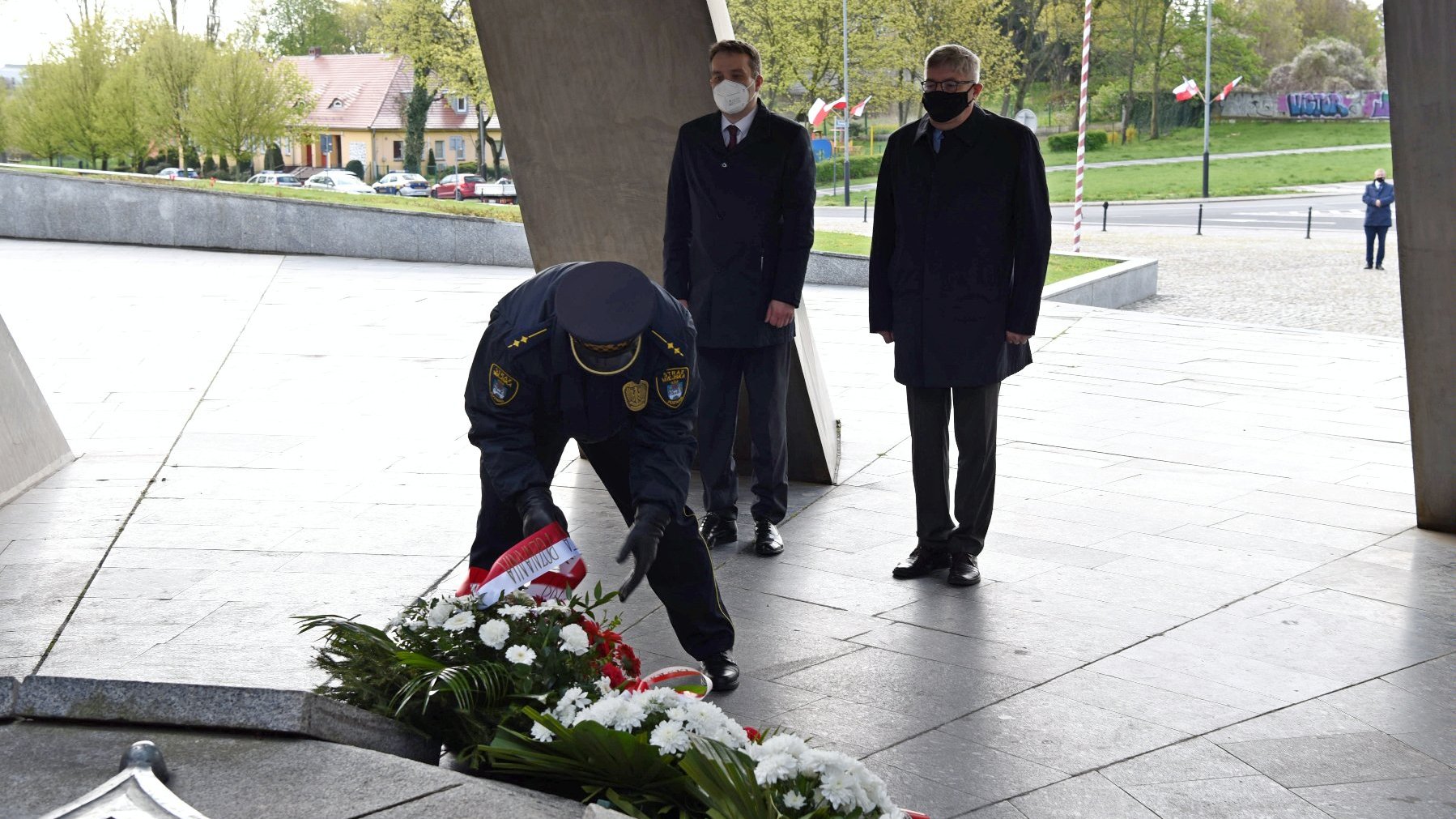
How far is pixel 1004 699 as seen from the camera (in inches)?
166

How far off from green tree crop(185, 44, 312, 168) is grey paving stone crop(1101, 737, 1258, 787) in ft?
112

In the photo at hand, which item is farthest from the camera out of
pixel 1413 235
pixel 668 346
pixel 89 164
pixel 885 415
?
pixel 89 164

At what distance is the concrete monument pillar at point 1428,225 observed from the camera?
554cm

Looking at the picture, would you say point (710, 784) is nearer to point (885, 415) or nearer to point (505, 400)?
point (505, 400)

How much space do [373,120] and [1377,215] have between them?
182 feet

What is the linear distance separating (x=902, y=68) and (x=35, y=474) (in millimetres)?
39537

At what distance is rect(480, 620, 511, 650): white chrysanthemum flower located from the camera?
339 cm

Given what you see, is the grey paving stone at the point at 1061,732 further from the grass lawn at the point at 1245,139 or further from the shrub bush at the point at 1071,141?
the shrub bush at the point at 1071,141

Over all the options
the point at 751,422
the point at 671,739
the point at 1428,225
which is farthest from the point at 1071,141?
the point at 671,739

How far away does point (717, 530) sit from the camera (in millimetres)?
5957

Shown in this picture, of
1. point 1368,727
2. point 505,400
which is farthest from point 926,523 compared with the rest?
point 505,400

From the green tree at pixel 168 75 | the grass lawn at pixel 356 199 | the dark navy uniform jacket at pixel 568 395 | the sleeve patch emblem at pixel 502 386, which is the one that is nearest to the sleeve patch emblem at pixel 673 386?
the dark navy uniform jacket at pixel 568 395

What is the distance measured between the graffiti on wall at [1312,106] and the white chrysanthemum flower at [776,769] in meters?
69.1

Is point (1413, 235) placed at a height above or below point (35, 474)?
above
